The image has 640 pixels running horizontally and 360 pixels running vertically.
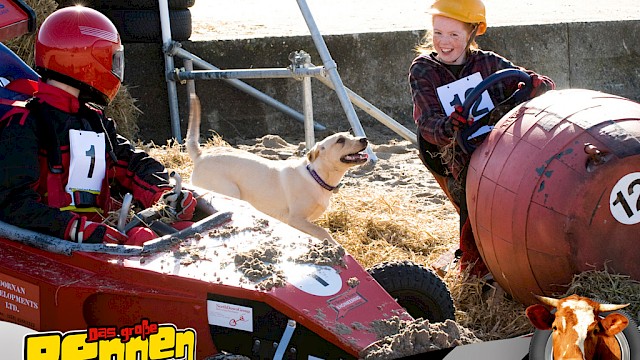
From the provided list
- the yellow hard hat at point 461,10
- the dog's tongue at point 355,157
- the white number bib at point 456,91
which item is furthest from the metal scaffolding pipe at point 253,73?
the white number bib at point 456,91

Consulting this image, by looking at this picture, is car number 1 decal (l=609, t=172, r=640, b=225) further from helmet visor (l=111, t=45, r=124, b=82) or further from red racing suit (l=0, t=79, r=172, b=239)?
helmet visor (l=111, t=45, r=124, b=82)

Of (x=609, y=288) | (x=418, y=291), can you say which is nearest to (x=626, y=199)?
(x=609, y=288)

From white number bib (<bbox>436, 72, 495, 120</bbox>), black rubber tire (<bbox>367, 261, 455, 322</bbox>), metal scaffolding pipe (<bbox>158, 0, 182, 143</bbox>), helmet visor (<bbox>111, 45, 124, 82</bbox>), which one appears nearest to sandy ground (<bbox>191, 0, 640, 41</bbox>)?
metal scaffolding pipe (<bbox>158, 0, 182, 143</bbox>)

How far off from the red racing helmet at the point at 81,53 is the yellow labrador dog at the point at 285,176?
194 cm

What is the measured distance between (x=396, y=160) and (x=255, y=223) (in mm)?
4421

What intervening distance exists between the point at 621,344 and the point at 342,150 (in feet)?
11.6

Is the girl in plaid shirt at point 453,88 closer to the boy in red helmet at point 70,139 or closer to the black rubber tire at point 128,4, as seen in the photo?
the boy in red helmet at point 70,139

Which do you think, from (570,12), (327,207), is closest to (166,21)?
(327,207)

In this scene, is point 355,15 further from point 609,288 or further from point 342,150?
point 609,288

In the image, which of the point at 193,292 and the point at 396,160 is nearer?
the point at 193,292

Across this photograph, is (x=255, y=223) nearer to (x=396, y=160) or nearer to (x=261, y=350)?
(x=261, y=350)

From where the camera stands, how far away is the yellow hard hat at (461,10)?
17.6 ft

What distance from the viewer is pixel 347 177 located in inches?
311

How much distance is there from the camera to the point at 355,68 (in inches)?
399
